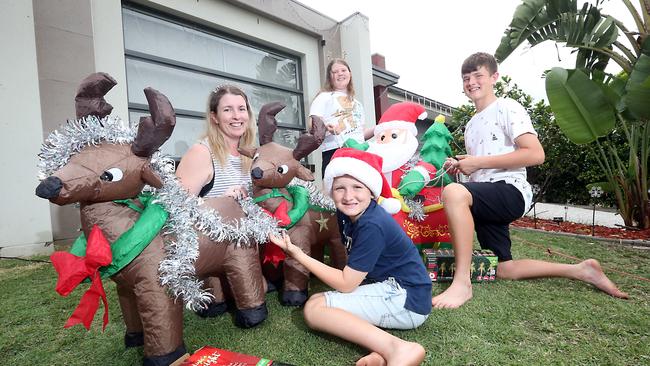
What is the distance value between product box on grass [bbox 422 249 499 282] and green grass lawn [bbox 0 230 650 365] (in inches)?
2.9

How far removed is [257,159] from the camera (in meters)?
1.86

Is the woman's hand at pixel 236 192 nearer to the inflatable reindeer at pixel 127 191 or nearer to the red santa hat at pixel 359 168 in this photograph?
the inflatable reindeer at pixel 127 191

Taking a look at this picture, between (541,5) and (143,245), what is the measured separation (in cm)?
456

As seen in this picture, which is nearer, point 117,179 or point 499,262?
point 117,179

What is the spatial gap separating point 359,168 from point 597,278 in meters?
1.60

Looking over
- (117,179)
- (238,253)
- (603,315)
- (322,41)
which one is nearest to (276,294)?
(238,253)

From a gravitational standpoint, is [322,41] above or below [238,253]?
above

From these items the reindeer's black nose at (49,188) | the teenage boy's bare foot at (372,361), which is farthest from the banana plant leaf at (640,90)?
the reindeer's black nose at (49,188)

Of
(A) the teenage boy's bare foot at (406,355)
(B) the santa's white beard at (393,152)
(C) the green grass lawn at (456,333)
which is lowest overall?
(C) the green grass lawn at (456,333)

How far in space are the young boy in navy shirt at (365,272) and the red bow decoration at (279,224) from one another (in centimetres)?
20

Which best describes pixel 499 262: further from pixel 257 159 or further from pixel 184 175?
pixel 184 175

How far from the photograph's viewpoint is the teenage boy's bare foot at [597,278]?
1.92 m

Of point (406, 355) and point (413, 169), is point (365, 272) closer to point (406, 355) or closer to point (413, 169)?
point (406, 355)

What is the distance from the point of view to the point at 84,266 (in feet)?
3.83
